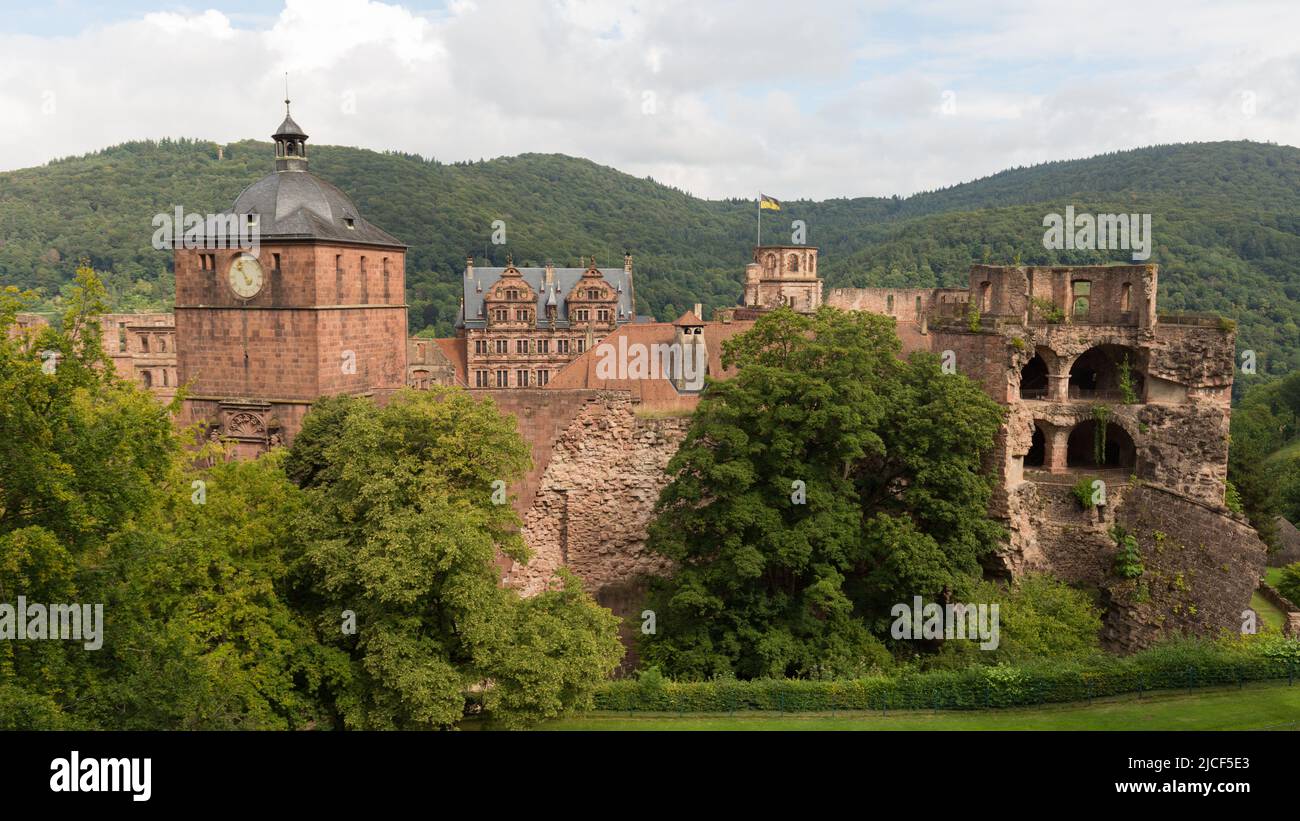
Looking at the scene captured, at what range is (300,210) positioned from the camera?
2503 cm

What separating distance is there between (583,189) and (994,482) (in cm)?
12253

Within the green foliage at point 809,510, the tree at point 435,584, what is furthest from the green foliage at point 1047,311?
the tree at point 435,584

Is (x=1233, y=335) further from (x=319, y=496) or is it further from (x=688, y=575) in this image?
(x=319, y=496)

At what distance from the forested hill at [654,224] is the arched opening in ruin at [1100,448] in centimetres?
4954

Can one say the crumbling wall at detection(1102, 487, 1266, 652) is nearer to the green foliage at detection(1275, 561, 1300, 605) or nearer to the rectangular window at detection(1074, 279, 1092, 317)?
the green foliage at detection(1275, 561, 1300, 605)

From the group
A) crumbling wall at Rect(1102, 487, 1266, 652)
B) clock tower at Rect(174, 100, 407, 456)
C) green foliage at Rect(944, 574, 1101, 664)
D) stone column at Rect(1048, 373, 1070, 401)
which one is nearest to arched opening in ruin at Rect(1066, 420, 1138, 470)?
stone column at Rect(1048, 373, 1070, 401)

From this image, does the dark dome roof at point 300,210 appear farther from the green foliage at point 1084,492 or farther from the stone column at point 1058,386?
the green foliage at point 1084,492

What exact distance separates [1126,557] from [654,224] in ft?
373

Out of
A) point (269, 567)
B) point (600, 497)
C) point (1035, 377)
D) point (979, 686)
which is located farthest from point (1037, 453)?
point (269, 567)

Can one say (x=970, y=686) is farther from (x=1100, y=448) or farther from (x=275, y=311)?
(x=275, y=311)

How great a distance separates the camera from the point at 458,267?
97375 millimetres

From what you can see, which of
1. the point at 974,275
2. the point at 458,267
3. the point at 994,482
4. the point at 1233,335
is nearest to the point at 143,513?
the point at 994,482

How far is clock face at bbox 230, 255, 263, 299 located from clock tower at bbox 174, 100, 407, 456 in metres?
0.03

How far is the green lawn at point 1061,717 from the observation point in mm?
18828
